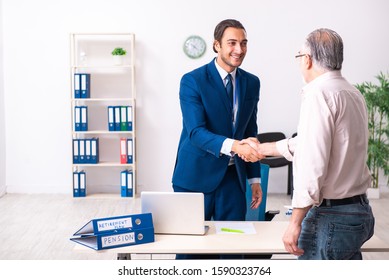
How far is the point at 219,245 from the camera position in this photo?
245 centimetres

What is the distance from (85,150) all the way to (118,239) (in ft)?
14.7

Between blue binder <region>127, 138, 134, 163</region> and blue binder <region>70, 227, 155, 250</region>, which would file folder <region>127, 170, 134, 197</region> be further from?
blue binder <region>70, 227, 155, 250</region>

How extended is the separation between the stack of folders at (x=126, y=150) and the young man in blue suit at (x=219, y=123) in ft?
12.8

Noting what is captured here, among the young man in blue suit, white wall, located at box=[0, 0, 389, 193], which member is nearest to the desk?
the young man in blue suit

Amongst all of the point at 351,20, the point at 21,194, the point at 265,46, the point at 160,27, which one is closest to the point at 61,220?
the point at 21,194

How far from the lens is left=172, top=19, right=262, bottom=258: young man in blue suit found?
2.86 m

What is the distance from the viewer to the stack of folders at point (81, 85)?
6.70 m

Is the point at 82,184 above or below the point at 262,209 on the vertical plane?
below

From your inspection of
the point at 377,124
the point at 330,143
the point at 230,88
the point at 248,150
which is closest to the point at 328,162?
the point at 330,143

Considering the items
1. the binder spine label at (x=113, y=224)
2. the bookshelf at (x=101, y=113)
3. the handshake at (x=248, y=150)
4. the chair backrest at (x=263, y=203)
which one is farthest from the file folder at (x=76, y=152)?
the binder spine label at (x=113, y=224)

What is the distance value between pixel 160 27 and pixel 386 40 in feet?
9.07

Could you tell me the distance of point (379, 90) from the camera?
6.52 metres

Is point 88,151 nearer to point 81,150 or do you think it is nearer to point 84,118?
point 81,150
